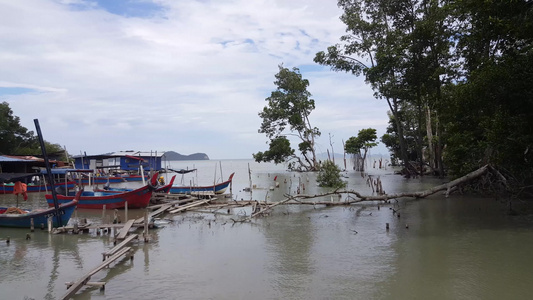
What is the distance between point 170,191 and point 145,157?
17383 millimetres

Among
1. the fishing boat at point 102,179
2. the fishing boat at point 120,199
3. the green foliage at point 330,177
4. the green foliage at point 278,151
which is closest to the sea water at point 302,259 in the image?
the fishing boat at point 120,199

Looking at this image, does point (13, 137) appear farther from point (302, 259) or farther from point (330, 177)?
point (302, 259)

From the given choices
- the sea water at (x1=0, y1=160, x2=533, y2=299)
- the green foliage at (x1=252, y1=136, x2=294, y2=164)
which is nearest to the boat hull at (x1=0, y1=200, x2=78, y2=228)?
the sea water at (x1=0, y1=160, x2=533, y2=299)

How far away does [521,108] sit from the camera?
10.7m

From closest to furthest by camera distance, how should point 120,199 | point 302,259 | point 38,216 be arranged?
point 302,259, point 38,216, point 120,199

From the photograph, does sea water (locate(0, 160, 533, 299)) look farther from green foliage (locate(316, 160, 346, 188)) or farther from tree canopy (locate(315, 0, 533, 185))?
green foliage (locate(316, 160, 346, 188))

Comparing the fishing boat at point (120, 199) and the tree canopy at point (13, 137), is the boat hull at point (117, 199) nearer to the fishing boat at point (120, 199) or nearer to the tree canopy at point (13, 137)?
the fishing boat at point (120, 199)

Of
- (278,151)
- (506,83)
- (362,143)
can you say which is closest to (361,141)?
(362,143)

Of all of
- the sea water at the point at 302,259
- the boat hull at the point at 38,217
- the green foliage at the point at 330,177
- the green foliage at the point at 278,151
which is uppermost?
the green foliage at the point at 278,151

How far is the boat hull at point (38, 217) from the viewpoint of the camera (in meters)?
12.9

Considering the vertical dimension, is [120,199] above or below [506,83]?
below

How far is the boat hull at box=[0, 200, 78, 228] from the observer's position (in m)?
12.9

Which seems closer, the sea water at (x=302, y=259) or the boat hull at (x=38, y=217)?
the sea water at (x=302, y=259)

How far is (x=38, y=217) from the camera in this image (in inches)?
513
